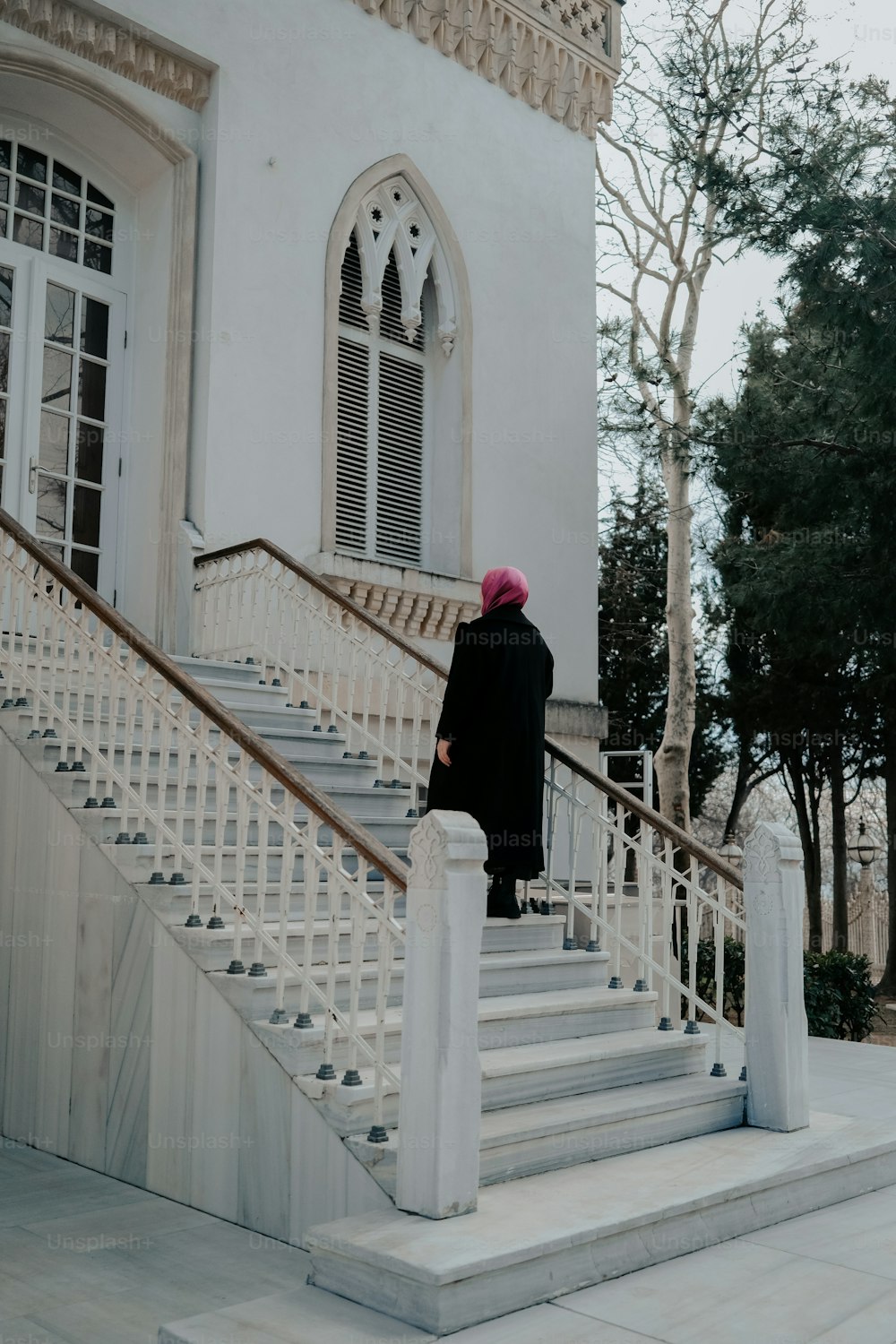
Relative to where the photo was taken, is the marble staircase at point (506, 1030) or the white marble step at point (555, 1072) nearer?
the white marble step at point (555, 1072)

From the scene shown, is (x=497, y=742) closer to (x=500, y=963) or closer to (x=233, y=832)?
(x=500, y=963)

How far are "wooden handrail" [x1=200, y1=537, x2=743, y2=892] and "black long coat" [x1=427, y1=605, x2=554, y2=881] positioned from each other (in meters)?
0.63

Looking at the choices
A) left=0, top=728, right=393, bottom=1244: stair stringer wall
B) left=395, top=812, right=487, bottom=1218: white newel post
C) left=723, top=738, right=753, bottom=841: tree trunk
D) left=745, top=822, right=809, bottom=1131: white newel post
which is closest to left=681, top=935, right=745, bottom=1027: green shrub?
left=745, top=822, right=809, bottom=1131: white newel post

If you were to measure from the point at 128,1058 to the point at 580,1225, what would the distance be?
2.19 meters

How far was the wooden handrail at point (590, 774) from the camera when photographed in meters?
6.25

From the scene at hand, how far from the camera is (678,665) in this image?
57.0 ft

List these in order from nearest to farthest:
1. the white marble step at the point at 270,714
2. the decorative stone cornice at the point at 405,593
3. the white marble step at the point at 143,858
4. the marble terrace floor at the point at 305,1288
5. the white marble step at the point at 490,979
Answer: the marble terrace floor at the point at 305,1288
the white marble step at the point at 490,979
the white marble step at the point at 143,858
the white marble step at the point at 270,714
the decorative stone cornice at the point at 405,593

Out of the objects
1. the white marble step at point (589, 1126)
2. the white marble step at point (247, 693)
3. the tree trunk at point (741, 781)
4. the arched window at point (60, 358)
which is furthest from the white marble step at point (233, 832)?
the tree trunk at point (741, 781)

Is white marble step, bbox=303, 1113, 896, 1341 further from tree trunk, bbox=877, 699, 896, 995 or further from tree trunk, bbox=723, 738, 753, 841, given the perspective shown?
tree trunk, bbox=723, 738, 753, 841

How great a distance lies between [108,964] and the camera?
5.59 m

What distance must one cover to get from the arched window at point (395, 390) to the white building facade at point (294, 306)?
0.08ft

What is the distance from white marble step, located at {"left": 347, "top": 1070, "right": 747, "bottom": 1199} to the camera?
15.2 feet

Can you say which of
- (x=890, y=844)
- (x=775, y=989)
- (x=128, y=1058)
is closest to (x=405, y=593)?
(x=775, y=989)

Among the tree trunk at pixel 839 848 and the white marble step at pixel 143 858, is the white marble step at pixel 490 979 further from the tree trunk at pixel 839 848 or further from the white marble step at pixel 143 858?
the tree trunk at pixel 839 848
